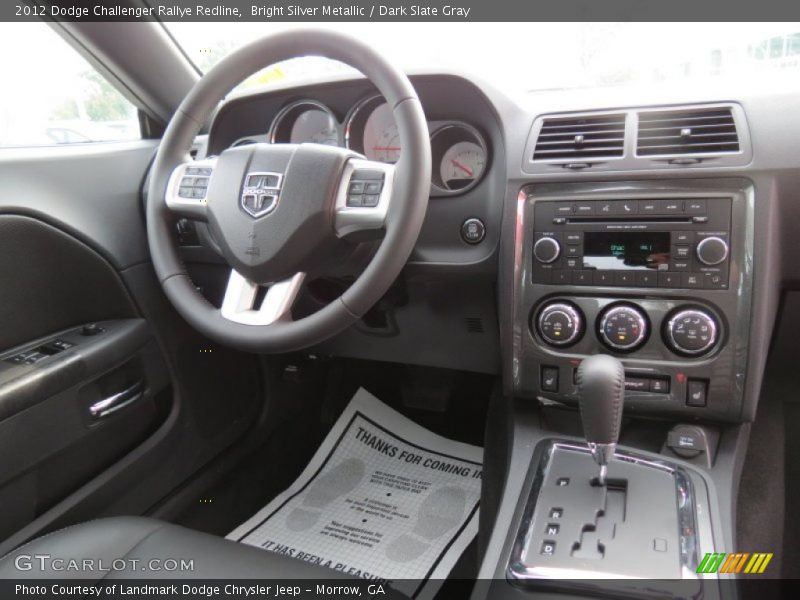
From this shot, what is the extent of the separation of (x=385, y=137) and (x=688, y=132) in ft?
1.95

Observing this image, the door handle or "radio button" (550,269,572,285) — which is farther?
the door handle

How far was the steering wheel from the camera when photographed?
906mm

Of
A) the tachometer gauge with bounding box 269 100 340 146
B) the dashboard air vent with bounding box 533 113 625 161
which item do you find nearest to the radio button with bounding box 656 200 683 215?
the dashboard air vent with bounding box 533 113 625 161

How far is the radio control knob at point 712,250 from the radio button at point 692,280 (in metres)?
0.02

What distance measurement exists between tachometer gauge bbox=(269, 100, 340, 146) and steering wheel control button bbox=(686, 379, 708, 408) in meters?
0.83

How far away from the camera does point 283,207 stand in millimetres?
979

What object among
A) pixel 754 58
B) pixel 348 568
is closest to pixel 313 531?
→ pixel 348 568

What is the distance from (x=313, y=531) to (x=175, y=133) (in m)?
0.90

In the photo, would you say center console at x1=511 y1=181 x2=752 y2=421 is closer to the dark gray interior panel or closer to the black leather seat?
the black leather seat

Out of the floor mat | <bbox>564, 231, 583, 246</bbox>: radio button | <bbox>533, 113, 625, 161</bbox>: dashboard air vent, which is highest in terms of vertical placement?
<bbox>533, 113, 625, 161</bbox>: dashboard air vent

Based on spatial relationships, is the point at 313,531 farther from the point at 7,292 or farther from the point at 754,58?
the point at 754,58

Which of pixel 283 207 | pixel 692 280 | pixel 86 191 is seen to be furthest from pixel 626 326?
pixel 86 191

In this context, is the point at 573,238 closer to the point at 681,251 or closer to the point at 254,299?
the point at 681,251

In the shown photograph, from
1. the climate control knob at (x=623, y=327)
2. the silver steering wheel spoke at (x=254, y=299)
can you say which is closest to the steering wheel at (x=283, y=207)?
the silver steering wheel spoke at (x=254, y=299)
